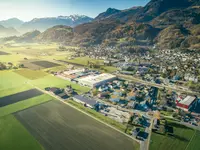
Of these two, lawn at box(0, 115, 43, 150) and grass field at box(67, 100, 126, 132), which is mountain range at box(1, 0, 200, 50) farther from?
lawn at box(0, 115, 43, 150)

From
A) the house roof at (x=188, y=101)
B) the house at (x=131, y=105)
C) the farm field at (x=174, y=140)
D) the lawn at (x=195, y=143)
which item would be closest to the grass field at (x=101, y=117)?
the farm field at (x=174, y=140)

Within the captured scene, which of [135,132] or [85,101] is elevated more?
[85,101]

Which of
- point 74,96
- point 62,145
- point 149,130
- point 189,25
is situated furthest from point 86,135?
point 189,25

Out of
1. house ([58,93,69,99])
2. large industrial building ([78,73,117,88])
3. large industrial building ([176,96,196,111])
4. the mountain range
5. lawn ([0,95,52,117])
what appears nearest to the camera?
lawn ([0,95,52,117])

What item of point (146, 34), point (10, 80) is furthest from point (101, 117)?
point (146, 34)

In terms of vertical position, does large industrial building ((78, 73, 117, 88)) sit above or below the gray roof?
above

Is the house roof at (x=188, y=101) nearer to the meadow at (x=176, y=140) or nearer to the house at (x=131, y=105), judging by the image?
the meadow at (x=176, y=140)

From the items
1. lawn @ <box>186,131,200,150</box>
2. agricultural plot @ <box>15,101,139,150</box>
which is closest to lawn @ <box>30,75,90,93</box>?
agricultural plot @ <box>15,101,139,150</box>

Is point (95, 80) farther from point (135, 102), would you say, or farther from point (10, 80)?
point (10, 80)
